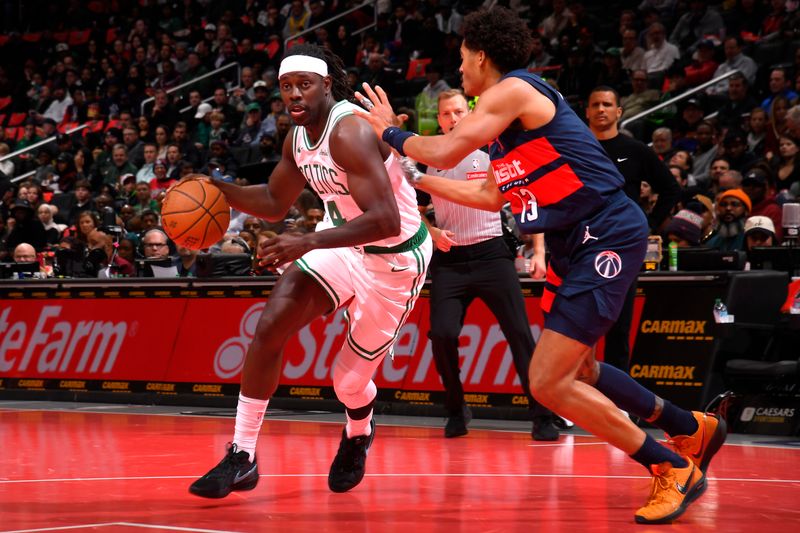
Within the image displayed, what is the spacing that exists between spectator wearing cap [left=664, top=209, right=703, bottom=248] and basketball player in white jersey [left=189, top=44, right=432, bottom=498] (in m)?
4.26

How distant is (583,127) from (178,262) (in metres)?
8.67

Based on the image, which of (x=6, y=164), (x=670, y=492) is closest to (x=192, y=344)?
(x=670, y=492)

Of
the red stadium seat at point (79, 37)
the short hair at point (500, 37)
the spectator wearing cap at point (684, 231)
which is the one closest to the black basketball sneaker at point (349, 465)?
the short hair at point (500, 37)

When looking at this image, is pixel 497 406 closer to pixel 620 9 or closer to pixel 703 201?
pixel 703 201

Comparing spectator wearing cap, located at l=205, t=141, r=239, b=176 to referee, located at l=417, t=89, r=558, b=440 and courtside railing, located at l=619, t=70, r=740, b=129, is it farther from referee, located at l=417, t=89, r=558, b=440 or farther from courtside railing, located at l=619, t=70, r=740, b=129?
referee, located at l=417, t=89, r=558, b=440

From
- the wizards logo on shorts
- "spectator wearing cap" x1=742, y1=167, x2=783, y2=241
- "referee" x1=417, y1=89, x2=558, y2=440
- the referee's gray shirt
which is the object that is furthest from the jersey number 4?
"spectator wearing cap" x1=742, y1=167, x2=783, y2=241

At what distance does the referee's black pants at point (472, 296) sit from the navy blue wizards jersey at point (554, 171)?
3.18 meters

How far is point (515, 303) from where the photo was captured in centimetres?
845

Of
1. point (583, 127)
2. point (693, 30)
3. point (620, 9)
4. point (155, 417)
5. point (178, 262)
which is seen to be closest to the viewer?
point (583, 127)

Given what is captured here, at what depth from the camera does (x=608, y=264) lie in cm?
512

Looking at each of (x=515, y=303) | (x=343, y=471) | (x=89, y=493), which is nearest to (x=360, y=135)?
(x=343, y=471)

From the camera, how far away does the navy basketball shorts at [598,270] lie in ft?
16.6

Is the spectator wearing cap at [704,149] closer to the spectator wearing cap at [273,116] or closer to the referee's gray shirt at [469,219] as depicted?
the referee's gray shirt at [469,219]

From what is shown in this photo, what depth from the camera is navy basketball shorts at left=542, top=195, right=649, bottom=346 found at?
16.6 feet
